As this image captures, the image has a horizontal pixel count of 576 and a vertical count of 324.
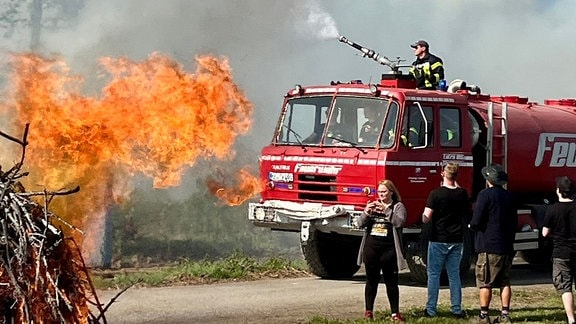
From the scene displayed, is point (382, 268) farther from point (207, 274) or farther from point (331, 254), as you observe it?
point (331, 254)

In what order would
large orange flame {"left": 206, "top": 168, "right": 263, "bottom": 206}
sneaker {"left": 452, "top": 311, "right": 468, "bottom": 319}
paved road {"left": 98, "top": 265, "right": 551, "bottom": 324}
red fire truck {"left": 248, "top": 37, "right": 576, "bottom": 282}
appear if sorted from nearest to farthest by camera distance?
1. paved road {"left": 98, "top": 265, "right": 551, "bottom": 324}
2. sneaker {"left": 452, "top": 311, "right": 468, "bottom": 319}
3. red fire truck {"left": 248, "top": 37, "right": 576, "bottom": 282}
4. large orange flame {"left": 206, "top": 168, "right": 263, "bottom": 206}

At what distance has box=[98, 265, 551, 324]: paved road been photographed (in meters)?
11.1

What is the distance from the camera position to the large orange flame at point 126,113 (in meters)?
16.0

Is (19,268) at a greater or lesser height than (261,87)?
lesser

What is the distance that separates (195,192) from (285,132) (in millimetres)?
11515

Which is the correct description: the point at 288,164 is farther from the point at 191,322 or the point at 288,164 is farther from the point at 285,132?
the point at 191,322

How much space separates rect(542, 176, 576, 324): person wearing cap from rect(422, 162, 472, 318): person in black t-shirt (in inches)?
41.7

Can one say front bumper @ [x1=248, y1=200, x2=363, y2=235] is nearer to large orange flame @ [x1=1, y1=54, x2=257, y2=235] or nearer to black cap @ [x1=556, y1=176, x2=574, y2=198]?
large orange flame @ [x1=1, y1=54, x2=257, y2=235]

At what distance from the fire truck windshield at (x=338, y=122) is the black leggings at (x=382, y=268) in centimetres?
316

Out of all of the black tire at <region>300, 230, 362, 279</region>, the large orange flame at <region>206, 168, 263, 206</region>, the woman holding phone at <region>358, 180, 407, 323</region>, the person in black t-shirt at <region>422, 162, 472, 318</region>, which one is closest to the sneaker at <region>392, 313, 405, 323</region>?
the woman holding phone at <region>358, 180, 407, 323</region>

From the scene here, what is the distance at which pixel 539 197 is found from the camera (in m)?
16.4

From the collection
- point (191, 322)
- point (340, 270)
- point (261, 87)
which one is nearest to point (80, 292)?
point (191, 322)

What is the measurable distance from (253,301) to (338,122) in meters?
3.36

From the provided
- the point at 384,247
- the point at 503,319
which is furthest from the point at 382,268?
the point at 503,319
